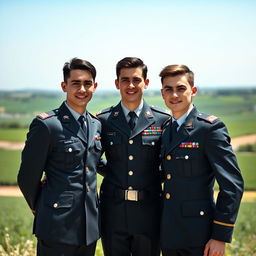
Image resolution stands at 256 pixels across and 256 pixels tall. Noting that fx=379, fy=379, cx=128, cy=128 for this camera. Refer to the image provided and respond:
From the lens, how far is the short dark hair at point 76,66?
11.7 feet

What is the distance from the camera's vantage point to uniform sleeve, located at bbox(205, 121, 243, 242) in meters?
3.12

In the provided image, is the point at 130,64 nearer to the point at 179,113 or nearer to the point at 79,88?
the point at 79,88

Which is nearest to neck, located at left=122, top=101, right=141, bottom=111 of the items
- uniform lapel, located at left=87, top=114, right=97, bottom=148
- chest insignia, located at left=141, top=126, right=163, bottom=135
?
chest insignia, located at left=141, top=126, right=163, bottom=135

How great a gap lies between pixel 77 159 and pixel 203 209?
1.20 meters

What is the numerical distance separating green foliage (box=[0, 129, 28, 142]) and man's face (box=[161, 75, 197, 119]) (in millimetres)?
43763

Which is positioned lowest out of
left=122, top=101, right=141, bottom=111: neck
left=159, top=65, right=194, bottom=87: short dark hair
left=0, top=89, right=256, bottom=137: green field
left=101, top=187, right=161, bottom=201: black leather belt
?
left=0, top=89, right=256, bottom=137: green field

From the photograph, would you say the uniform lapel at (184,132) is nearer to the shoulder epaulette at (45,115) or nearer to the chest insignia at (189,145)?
the chest insignia at (189,145)

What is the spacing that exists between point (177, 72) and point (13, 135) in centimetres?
4730

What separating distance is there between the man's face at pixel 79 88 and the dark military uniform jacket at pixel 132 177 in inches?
17.7

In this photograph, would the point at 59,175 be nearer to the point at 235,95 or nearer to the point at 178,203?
the point at 178,203

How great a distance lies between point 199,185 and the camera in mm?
3260

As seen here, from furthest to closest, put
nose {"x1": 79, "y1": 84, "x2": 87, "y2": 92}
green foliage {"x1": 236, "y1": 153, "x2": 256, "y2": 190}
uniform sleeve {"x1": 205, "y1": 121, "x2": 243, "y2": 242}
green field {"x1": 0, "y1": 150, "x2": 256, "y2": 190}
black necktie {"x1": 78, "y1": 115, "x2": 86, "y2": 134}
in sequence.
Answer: green field {"x1": 0, "y1": 150, "x2": 256, "y2": 190} → green foliage {"x1": 236, "y1": 153, "x2": 256, "y2": 190} → black necktie {"x1": 78, "y1": 115, "x2": 86, "y2": 134} → nose {"x1": 79, "y1": 84, "x2": 87, "y2": 92} → uniform sleeve {"x1": 205, "y1": 121, "x2": 243, "y2": 242}

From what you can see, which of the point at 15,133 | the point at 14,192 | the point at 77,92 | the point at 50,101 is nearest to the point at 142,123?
the point at 77,92

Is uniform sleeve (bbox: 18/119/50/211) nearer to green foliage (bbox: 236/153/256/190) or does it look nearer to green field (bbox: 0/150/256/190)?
green field (bbox: 0/150/256/190)
